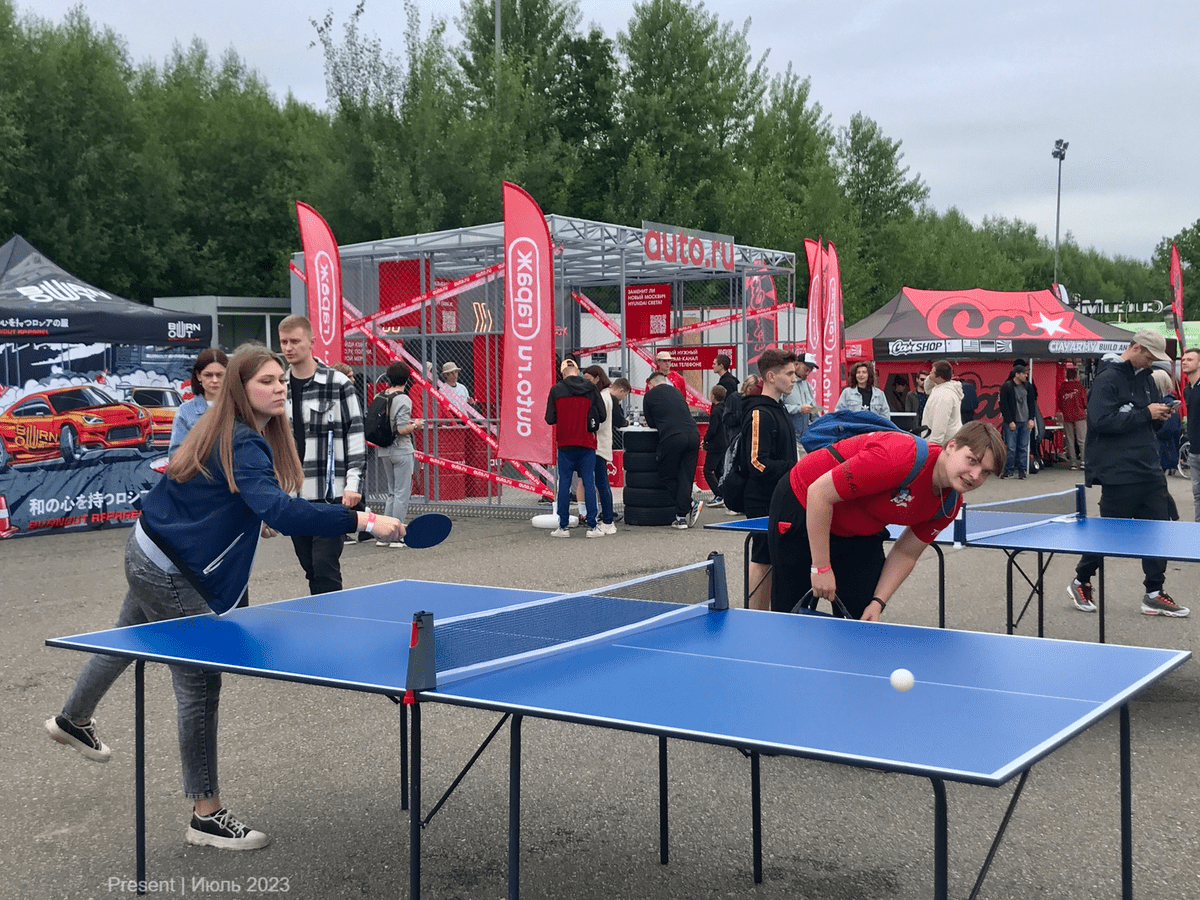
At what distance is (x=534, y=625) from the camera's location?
12.3 feet

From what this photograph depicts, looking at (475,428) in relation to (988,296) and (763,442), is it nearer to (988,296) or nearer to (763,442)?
(763,442)

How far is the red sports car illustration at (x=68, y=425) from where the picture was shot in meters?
12.6

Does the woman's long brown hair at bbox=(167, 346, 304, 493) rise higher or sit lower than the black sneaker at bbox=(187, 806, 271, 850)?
higher

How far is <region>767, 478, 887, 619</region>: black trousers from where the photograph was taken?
4.92 metres

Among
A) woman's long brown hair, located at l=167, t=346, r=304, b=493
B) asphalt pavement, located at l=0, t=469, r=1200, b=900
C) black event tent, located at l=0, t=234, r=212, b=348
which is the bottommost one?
asphalt pavement, located at l=0, t=469, r=1200, b=900

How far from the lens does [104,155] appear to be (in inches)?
1190

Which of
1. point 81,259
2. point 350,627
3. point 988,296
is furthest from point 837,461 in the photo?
point 81,259

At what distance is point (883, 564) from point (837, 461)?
590mm

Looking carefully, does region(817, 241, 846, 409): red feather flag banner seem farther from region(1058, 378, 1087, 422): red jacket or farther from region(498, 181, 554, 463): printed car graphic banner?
region(498, 181, 554, 463): printed car graphic banner

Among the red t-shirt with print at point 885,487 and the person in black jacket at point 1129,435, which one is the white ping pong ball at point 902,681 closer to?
the red t-shirt with print at point 885,487

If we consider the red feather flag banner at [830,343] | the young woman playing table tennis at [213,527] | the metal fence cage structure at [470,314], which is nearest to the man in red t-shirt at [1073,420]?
the metal fence cage structure at [470,314]

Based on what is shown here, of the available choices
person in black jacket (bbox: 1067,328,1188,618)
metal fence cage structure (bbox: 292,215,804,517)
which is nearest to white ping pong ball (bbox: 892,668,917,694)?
person in black jacket (bbox: 1067,328,1188,618)

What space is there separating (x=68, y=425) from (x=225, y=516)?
10086 millimetres

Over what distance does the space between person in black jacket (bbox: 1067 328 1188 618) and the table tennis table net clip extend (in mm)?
4307
